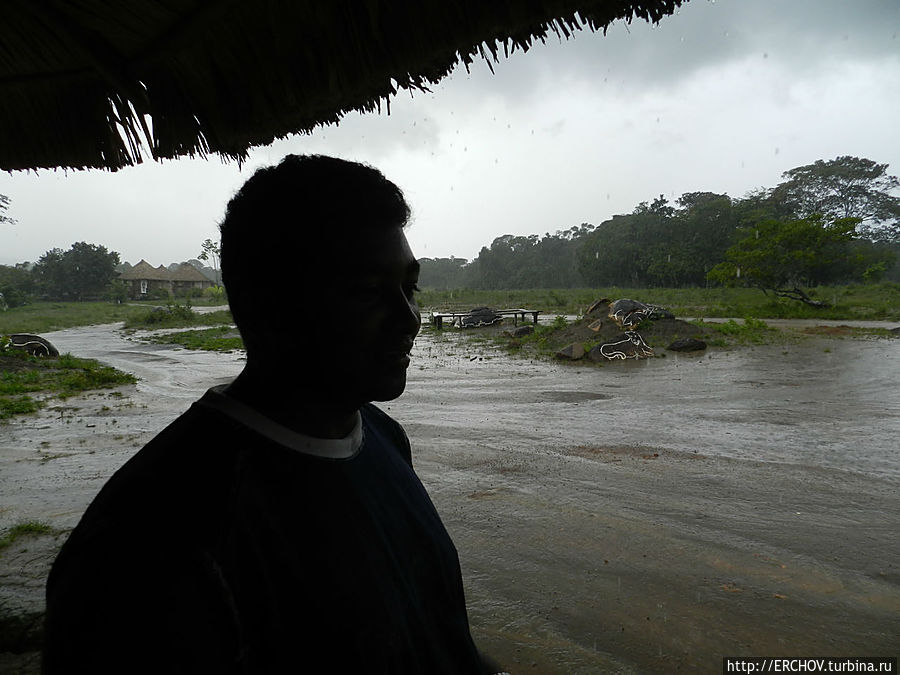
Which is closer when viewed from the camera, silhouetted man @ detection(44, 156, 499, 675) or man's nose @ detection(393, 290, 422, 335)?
silhouetted man @ detection(44, 156, 499, 675)

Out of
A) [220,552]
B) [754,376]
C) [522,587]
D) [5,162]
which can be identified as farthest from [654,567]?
[754,376]

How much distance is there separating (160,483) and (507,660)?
218cm

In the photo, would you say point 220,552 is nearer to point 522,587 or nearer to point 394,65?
point 394,65

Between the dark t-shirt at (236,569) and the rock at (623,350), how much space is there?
Answer: 11708mm

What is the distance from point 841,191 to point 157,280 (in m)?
65.9

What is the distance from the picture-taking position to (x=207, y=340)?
18.2 metres

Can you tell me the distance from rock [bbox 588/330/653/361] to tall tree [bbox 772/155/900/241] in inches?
1667

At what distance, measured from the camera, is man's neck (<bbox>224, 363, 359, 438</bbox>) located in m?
0.93

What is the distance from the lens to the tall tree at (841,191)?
148 feet

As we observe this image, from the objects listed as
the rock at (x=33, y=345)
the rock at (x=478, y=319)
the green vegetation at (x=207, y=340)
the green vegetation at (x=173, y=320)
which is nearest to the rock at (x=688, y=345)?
the rock at (x=478, y=319)

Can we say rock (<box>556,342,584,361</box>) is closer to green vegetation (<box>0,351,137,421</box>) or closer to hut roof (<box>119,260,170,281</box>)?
green vegetation (<box>0,351,137,421</box>)

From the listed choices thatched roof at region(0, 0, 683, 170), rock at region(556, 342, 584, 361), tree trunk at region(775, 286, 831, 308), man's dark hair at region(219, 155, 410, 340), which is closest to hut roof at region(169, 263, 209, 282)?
rock at region(556, 342, 584, 361)

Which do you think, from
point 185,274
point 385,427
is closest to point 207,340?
point 385,427

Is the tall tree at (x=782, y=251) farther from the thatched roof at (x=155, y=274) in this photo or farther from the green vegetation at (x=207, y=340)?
the thatched roof at (x=155, y=274)
